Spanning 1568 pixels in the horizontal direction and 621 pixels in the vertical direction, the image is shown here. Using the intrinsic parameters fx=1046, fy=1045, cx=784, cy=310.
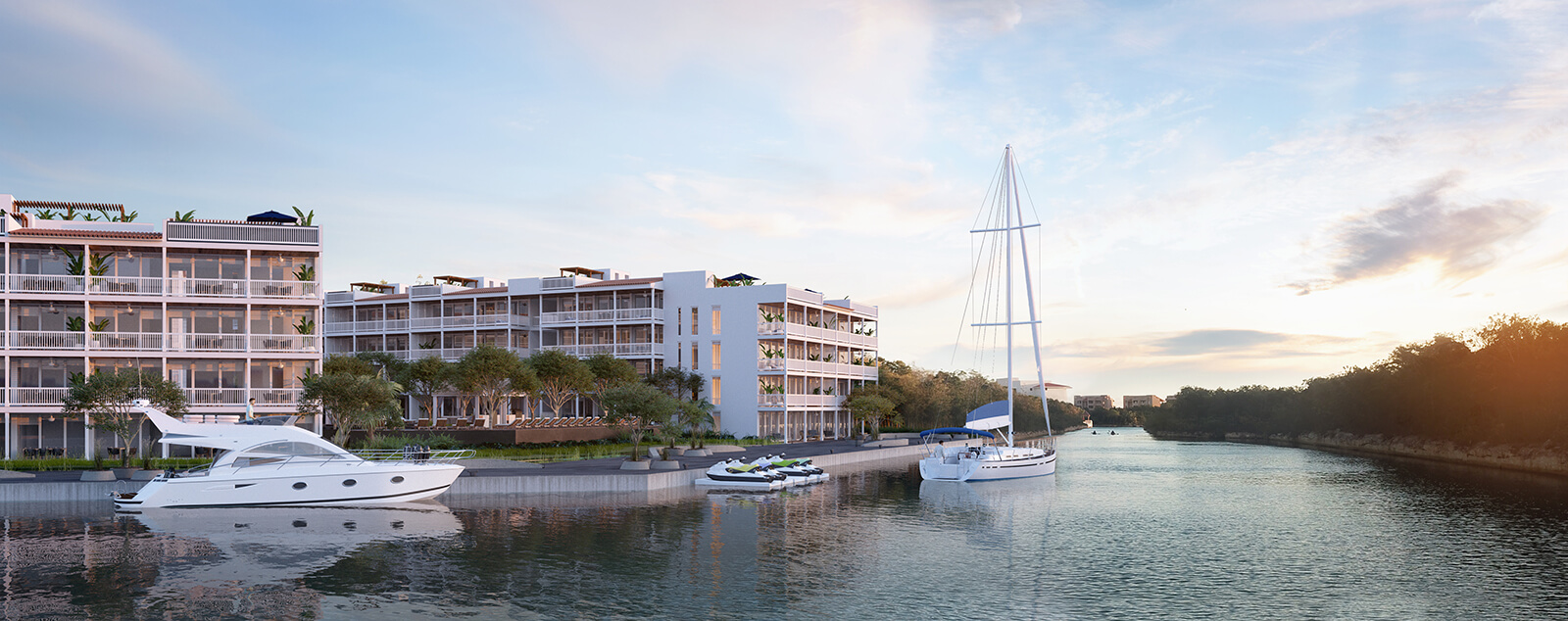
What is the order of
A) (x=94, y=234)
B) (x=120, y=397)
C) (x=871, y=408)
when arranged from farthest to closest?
1. (x=871, y=408)
2. (x=94, y=234)
3. (x=120, y=397)

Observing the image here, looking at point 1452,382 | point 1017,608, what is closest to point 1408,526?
point 1017,608

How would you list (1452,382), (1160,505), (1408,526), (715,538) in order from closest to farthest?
1. (715,538)
2. (1408,526)
3. (1160,505)
4. (1452,382)

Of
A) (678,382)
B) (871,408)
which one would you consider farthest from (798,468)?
(871,408)

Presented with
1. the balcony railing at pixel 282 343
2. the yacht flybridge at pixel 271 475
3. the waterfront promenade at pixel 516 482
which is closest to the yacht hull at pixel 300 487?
the yacht flybridge at pixel 271 475

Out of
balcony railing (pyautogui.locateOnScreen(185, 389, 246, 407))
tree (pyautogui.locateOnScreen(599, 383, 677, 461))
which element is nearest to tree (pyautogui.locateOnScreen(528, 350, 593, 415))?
tree (pyautogui.locateOnScreen(599, 383, 677, 461))

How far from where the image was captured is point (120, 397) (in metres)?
45.6

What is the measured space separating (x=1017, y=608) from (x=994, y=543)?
1060 centimetres

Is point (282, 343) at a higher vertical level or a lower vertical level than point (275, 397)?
higher

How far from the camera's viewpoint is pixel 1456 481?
5725 centimetres

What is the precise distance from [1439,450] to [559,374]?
68583mm

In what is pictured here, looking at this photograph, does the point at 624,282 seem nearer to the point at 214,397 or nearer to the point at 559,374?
the point at 559,374

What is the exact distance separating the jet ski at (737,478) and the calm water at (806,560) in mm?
2920

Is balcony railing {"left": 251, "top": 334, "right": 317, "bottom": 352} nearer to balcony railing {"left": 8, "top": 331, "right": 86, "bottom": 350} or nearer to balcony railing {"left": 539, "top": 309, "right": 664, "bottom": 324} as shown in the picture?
balcony railing {"left": 8, "top": 331, "right": 86, "bottom": 350}

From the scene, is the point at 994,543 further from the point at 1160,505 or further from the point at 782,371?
the point at 782,371
